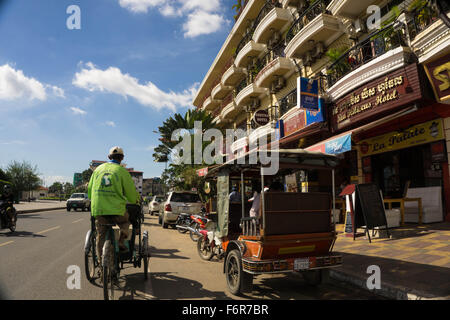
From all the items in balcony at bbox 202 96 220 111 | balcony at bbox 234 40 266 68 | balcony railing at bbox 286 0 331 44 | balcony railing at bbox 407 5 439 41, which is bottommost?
balcony railing at bbox 407 5 439 41

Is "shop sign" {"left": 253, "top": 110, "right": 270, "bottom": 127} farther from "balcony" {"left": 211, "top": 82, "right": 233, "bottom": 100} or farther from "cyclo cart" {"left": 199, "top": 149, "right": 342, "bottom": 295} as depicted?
"balcony" {"left": 211, "top": 82, "right": 233, "bottom": 100}

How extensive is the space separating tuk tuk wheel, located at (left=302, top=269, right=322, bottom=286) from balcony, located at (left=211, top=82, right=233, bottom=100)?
2634cm

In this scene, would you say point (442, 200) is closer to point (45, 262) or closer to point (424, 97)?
point (424, 97)

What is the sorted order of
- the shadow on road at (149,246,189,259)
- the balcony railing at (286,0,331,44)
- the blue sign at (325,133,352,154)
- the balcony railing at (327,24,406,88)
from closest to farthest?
the shadow on road at (149,246,189,259)
the blue sign at (325,133,352,154)
the balcony railing at (327,24,406,88)
the balcony railing at (286,0,331,44)

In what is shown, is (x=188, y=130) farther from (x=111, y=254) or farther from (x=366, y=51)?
(x=111, y=254)

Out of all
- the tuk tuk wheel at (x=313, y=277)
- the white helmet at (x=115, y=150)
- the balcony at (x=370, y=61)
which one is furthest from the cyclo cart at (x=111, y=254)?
the balcony at (x=370, y=61)

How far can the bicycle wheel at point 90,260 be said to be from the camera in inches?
179

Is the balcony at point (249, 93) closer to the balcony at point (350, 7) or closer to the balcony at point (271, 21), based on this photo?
the balcony at point (271, 21)

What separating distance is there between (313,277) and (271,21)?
17754 mm

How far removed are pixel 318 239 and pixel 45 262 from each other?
552 cm

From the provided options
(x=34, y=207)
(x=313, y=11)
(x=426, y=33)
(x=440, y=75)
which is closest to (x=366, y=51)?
→ (x=426, y=33)

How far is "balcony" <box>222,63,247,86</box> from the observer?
2597 centimetres

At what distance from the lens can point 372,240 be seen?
7.75m

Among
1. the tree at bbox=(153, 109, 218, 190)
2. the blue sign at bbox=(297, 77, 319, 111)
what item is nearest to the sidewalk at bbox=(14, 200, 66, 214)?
the tree at bbox=(153, 109, 218, 190)
